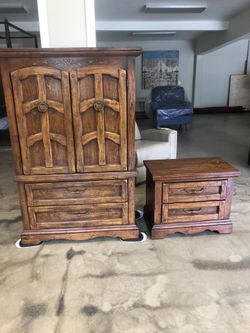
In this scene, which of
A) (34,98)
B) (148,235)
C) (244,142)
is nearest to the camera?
(34,98)

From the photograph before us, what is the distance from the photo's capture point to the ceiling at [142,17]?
180 inches

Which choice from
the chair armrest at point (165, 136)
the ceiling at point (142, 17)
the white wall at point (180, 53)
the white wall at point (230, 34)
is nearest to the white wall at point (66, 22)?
the chair armrest at point (165, 136)

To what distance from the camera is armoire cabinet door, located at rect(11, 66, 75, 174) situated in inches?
74.0

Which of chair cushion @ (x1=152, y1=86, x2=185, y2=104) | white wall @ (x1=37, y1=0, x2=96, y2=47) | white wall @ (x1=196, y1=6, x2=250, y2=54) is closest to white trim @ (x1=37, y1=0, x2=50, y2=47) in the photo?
white wall @ (x1=37, y1=0, x2=96, y2=47)

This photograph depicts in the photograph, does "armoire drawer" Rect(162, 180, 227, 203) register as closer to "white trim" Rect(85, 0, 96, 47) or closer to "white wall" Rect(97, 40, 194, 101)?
"white trim" Rect(85, 0, 96, 47)

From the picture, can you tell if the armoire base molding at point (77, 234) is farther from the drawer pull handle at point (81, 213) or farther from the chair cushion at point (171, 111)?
the chair cushion at point (171, 111)

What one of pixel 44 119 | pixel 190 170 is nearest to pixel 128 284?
pixel 190 170

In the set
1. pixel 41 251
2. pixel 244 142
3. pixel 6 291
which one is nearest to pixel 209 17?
pixel 244 142

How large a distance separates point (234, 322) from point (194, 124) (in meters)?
6.61

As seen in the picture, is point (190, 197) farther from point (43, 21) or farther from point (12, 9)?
point (12, 9)

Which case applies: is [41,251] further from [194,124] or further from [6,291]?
[194,124]

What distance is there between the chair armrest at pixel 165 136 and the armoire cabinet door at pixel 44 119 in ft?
6.01

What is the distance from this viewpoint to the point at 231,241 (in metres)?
2.26

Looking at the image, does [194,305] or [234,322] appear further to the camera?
[194,305]
